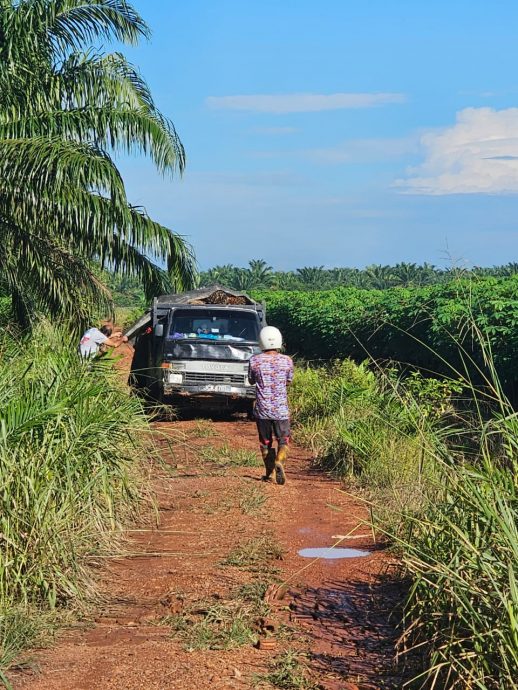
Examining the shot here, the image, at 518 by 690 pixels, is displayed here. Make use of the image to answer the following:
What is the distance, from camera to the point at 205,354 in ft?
57.4

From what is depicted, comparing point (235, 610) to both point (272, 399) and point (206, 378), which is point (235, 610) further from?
point (206, 378)

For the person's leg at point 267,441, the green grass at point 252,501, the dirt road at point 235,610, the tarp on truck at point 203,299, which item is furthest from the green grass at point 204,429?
the dirt road at point 235,610

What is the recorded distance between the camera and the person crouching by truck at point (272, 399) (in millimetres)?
10984

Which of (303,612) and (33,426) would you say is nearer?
(303,612)

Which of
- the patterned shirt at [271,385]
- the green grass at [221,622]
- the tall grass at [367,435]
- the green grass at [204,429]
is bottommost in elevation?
the green grass at [204,429]

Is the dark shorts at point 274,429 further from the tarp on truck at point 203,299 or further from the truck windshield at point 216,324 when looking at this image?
the tarp on truck at point 203,299

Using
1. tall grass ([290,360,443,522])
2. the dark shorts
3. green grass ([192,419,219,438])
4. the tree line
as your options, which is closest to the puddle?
tall grass ([290,360,443,522])

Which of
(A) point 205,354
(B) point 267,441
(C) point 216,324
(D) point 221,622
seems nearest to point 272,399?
(B) point 267,441

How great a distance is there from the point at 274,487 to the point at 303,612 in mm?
4511

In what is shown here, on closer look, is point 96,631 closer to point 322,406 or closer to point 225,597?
point 225,597

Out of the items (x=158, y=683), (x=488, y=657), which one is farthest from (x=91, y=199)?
(x=488, y=657)

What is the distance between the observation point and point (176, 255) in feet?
53.6

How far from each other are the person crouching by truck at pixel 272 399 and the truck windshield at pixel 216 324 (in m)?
6.79

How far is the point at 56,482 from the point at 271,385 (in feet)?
14.7
